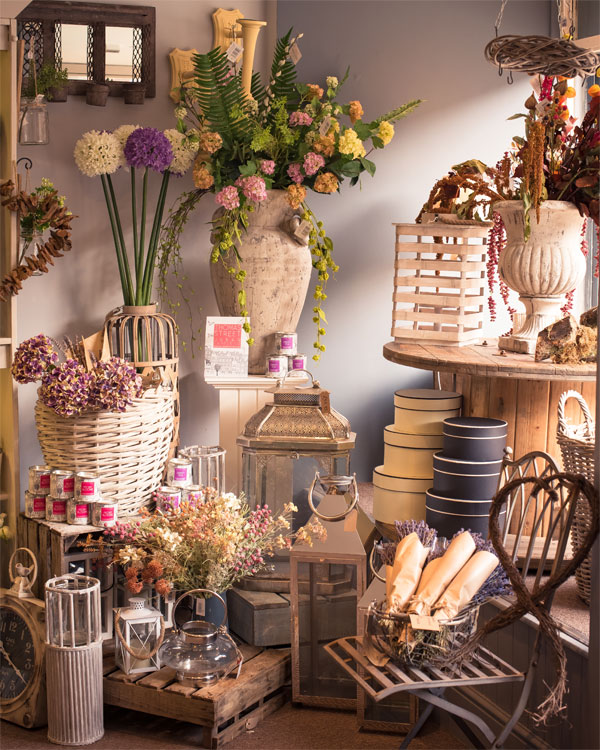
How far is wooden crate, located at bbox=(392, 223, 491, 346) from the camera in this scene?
3346 millimetres

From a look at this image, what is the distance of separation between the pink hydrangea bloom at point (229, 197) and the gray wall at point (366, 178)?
633 millimetres

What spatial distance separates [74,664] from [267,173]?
1998mm

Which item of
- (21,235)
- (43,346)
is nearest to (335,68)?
(21,235)

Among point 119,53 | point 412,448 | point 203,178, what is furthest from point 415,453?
point 119,53

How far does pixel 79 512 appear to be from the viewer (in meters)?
3.00

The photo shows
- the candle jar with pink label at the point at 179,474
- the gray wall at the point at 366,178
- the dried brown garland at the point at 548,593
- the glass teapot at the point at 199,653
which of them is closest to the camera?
the dried brown garland at the point at 548,593

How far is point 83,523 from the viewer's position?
301 cm

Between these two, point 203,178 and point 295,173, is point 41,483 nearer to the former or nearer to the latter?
point 203,178

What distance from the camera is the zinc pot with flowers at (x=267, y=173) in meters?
3.69

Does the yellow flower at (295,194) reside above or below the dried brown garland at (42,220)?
above

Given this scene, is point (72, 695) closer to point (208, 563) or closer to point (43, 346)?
point (208, 563)

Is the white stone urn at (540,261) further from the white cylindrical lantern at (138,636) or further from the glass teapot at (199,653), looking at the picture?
the white cylindrical lantern at (138,636)

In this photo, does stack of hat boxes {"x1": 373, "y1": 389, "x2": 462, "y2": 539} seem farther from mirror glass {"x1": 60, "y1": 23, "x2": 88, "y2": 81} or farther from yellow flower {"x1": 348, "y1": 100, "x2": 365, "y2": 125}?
mirror glass {"x1": 60, "y1": 23, "x2": 88, "y2": 81}

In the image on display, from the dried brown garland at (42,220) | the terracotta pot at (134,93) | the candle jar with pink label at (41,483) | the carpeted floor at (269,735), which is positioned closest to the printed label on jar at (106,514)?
the candle jar with pink label at (41,483)
